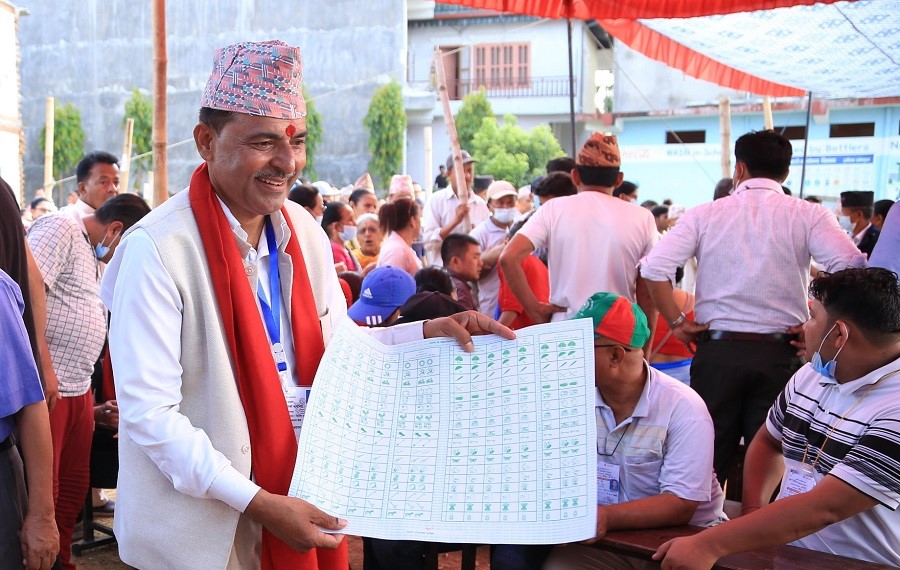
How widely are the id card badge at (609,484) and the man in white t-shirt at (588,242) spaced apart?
1.85 metres

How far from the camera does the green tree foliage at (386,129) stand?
2441 centimetres

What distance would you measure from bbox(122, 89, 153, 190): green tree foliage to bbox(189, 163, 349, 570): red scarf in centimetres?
2575

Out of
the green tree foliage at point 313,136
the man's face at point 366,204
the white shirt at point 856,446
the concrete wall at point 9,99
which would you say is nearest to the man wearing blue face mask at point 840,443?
the white shirt at point 856,446

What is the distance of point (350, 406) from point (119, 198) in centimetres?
277

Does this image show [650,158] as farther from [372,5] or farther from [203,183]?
[203,183]

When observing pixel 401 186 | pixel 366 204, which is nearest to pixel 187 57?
pixel 401 186

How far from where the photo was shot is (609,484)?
275 centimetres

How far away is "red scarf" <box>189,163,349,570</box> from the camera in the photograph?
1638 millimetres

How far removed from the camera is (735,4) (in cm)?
561

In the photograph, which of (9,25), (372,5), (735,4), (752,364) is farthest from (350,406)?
(372,5)

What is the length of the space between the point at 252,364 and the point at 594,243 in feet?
10.2

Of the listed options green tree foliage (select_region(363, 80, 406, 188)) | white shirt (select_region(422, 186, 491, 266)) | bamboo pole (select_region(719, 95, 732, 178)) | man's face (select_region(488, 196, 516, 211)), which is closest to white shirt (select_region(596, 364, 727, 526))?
man's face (select_region(488, 196, 516, 211))

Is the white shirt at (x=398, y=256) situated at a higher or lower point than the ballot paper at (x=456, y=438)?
lower

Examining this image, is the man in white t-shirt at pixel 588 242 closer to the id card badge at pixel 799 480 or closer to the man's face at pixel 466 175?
the id card badge at pixel 799 480
